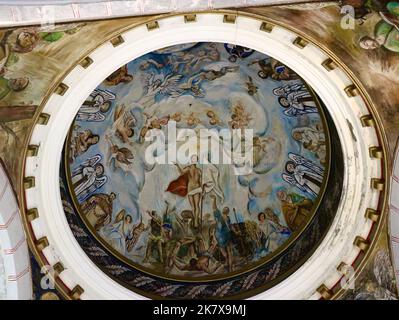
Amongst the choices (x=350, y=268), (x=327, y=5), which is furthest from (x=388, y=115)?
(x=350, y=268)

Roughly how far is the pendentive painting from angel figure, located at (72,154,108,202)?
0.03 metres

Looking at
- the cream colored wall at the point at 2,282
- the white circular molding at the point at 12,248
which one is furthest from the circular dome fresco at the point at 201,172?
the cream colored wall at the point at 2,282

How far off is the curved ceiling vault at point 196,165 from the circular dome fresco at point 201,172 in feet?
0.09

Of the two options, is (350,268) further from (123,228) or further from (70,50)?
(70,50)

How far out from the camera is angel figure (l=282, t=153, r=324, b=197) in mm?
10297

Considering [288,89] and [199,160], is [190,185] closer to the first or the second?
[199,160]

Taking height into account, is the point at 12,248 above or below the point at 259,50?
below

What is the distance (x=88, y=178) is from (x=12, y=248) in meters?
2.34

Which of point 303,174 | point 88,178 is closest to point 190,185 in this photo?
point 88,178

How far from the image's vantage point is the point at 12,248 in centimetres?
838

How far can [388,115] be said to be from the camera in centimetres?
787

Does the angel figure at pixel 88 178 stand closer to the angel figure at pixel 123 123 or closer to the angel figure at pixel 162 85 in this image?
the angel figure at pixel 123 123

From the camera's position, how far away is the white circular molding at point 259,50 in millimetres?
7820
